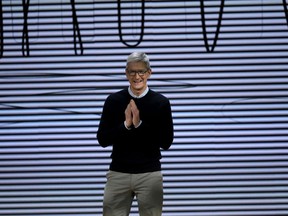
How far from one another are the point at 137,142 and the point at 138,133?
0.08 meters

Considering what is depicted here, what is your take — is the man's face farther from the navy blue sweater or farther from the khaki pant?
the khaki pant

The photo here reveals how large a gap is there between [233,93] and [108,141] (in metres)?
2.67

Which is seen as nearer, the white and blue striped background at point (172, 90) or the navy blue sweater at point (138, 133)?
the navy blue sweater at point (138, 133)

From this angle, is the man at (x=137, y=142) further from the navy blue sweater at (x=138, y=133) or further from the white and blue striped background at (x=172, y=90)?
the white and blue striped background at (x=172, y=90)

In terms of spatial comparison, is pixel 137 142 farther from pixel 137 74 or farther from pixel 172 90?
pixel 172 90

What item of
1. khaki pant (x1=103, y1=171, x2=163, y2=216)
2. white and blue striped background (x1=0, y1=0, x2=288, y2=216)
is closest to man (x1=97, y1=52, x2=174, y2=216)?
khaki pant (x1=103, y1=171, x2=163, y2=216)

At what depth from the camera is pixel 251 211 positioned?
7.05m

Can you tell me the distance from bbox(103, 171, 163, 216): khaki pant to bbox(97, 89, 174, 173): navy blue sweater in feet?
0.18

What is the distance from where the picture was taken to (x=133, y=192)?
189 inches

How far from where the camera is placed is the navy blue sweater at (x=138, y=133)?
184 inches

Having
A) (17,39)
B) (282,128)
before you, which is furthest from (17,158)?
(282,128)

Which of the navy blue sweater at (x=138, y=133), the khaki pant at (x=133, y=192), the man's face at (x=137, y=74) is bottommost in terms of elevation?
the khaki pant at (x=133, y=192)

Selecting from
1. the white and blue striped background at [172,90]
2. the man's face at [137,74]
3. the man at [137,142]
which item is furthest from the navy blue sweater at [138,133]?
the white and blue striped background at [172,90]

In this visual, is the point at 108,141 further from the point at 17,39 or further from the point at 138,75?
the point at 17,39
